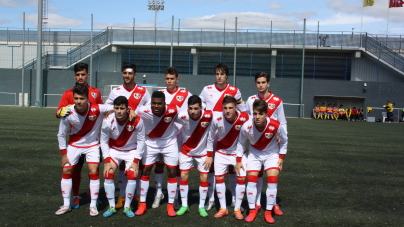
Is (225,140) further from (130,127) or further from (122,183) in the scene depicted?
(122,183)

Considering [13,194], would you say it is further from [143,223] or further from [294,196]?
[294,196]

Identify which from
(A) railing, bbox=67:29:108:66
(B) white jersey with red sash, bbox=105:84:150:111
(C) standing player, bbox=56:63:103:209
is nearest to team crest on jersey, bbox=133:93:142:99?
(B) white jersey with red sash, bbox=105:84:150:111

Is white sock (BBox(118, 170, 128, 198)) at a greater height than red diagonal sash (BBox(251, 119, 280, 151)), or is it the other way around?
red diagonal sash (BBox(251, 119, 280, 151))

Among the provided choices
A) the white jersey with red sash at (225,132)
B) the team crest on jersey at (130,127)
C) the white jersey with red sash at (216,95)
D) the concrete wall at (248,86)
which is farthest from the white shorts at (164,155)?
the concrete wall at (248,86)

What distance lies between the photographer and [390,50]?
3084 centimetres

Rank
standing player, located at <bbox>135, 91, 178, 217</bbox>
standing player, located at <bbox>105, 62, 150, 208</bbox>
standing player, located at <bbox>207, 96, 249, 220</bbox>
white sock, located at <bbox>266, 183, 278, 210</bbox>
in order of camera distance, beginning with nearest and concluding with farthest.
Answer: white sock, located at <bbox>266, 183, 278, 210</bbox>, standing player, located at <bbox>207, 96, 249, 220</bbox>, standing player, located at <bbox>135, 91, 178, 217</bbox>, standing player, located at <bbox>105, 62, 150, 208</bbox>

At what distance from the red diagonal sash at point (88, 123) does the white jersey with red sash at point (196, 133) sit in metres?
1.07

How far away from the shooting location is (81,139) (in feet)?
16.3

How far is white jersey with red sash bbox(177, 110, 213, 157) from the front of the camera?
16.7 feet

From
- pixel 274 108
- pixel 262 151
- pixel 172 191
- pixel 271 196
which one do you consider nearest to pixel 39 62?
pixel 172 191

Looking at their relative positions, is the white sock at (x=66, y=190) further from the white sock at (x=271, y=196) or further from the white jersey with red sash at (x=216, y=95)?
the white sock at (x=271, y=196)

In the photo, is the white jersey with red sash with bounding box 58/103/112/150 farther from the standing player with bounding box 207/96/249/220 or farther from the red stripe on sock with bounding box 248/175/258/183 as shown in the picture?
the red stripe on sock with bounding box 248/175/258/183

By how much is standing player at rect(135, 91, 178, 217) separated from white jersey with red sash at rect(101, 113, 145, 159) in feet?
0.59

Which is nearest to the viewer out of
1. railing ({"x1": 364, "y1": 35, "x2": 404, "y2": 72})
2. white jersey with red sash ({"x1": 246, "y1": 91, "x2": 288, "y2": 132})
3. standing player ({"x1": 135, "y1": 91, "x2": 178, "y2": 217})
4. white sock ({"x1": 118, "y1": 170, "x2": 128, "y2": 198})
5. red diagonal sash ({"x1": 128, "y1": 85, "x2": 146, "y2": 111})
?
standing player ({"x1": 135, "y1": 91, "x2": 178, "y2": 217})
